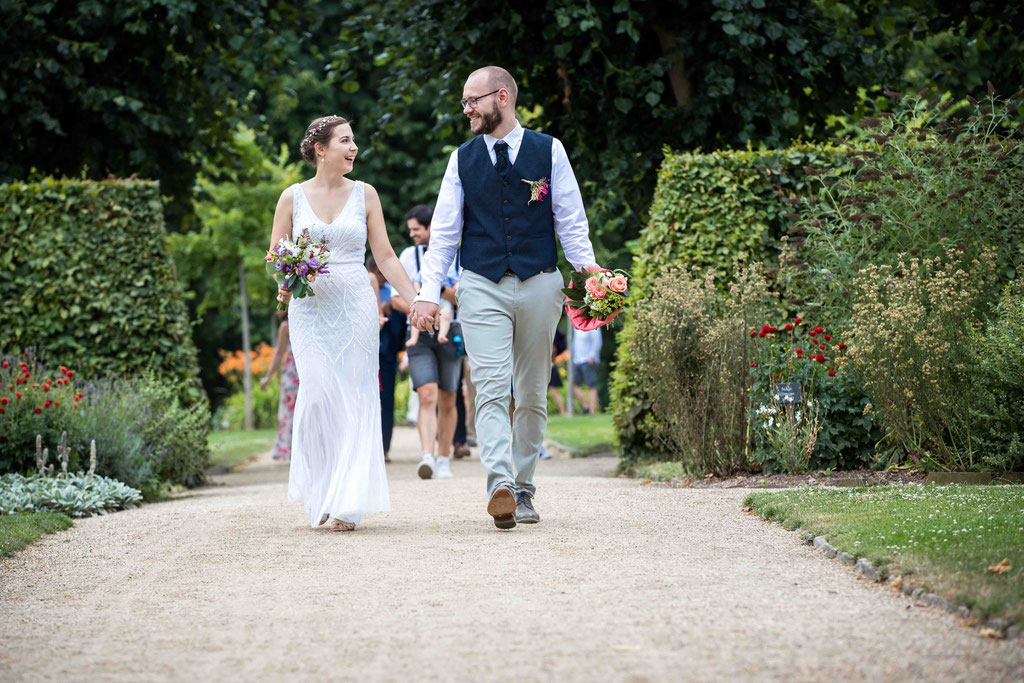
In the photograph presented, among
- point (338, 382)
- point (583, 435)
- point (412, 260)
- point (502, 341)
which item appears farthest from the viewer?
point (583, 435)

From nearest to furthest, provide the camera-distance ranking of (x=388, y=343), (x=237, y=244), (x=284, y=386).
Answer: (x=388, y=343)
(x=284, y=386)
(x=237, y=244)

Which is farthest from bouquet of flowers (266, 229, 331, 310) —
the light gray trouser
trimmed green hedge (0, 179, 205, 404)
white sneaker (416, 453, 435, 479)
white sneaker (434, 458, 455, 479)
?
trimmed green hedge (0, 179, 205, 404)

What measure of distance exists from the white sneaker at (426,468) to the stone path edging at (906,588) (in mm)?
4475

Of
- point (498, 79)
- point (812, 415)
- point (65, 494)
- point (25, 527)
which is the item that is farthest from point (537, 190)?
point (65, 494)

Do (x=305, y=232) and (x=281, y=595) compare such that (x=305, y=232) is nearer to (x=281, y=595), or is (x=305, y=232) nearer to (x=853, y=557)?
(x=281, y=595)

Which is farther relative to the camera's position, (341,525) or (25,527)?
(25,527)

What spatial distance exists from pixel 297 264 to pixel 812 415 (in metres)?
3.59

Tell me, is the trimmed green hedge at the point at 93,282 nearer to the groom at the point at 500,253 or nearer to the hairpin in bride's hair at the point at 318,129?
the hairpin in bride's hair at the point at 318,129

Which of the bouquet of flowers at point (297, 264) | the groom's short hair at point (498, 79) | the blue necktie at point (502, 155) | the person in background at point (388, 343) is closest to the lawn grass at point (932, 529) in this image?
the blue necktie at point (502, 155)

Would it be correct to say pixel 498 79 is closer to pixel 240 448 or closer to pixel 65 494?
pixel 65 494

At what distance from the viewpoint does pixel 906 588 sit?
458cm

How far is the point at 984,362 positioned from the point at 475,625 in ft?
12.9

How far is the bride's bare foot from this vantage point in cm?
666

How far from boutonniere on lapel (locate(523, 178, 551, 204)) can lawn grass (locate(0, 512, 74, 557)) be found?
126 inches
